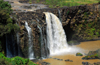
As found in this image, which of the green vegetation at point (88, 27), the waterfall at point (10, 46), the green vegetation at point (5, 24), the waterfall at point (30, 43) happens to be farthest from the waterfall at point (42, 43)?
the green vegetation at point (88, 27)

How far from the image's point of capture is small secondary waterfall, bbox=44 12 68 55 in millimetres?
31219

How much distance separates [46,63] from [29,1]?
27.5 m

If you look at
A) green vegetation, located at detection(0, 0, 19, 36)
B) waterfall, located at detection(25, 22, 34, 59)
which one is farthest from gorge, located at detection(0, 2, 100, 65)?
green vegetation, located at detection(0, 0, 19, 36)

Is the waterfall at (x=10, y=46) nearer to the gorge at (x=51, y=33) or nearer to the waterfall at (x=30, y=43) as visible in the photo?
the gorge at (x=51, y=33)

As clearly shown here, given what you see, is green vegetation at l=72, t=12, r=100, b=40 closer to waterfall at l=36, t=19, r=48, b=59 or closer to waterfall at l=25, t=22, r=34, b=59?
waterfall at l=36, t=19, r=48, b=59

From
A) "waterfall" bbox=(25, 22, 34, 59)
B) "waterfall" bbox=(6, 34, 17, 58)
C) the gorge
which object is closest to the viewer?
"waterfall" bbox=(6, 34, 17, 58)

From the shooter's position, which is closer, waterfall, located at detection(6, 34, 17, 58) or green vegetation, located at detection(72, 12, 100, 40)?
waterfall, located at detection(6, 34, 17, 58)

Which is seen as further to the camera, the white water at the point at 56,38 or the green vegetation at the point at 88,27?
the green vegetation at the point at 88,27

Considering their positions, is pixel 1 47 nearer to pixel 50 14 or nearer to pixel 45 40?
pixel 45 40

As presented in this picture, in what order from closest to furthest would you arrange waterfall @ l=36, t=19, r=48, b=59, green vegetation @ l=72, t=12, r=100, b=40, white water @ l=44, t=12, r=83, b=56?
waterfall @ l=36, t=19, r=48, b=59 < white water @ l=44, t=12, r=83, b=56 < green vegetation @ l=72, t=12, r=100, b=40

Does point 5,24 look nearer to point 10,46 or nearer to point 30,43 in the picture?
point 10,46

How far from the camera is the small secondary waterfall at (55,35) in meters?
31.2

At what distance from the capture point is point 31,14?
1232 inches

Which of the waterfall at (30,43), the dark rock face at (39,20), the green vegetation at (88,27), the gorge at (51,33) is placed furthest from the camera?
the green vegetation at (88,27)
